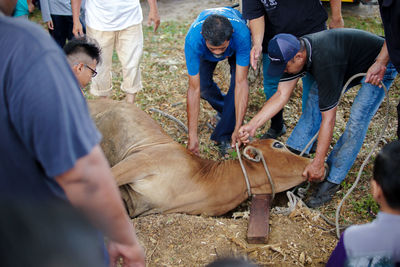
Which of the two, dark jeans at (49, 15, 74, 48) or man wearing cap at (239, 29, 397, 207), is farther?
dark jeans at (49, 15, 74, 48)

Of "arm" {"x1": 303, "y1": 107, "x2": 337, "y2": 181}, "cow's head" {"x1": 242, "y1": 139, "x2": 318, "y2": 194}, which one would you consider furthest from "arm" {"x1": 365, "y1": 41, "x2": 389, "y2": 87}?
"cow's head" {"x1": 242, "y1": 139, "x2": 318, "y2": 194}

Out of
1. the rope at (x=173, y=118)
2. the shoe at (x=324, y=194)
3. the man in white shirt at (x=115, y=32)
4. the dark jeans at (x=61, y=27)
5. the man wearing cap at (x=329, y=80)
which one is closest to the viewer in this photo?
the man wearing cap at (x=329, y=80)

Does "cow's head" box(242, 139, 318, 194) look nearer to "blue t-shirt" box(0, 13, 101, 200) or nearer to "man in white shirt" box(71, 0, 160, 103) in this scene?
"man in white shirt" box(71, 0, 160, 103)

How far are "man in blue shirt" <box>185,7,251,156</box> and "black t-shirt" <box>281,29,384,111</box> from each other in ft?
2.57

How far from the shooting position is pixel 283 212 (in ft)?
12.1

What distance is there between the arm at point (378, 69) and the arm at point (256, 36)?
1.17m

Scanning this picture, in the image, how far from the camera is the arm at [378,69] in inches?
141

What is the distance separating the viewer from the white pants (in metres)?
4.96

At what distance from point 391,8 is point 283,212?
79.8 inches

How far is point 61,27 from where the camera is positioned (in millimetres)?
6027

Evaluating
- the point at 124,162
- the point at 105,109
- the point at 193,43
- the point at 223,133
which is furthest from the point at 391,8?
the point at 105,109

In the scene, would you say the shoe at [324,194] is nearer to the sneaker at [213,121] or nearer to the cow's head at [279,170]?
the cow's head at [279,170]

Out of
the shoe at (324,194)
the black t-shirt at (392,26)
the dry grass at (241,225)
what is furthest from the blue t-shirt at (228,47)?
the shoe at (324,194)

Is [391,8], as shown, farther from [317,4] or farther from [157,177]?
[157,177]
